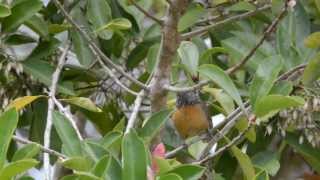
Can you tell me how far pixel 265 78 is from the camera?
1148mm

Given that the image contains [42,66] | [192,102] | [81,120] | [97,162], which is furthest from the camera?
[81,120]

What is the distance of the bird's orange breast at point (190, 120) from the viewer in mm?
1278

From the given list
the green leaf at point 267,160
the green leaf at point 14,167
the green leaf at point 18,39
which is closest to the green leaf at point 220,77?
the green leaf at point 267,160

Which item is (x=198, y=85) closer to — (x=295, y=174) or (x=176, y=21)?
(x=176, y=21)

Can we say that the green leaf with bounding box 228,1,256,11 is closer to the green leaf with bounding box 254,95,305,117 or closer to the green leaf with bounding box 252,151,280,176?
the green leaf with bounding box 252,151,280,176

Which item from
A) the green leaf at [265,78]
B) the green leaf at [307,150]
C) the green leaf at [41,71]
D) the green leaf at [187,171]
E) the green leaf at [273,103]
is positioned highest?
the green leaf at [41,71]

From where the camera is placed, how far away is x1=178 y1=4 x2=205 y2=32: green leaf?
1488 millimetres

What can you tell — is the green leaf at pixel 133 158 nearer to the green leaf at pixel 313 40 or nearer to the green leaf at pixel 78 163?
the green leaf at pixel 78 163

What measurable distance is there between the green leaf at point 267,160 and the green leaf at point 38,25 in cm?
47

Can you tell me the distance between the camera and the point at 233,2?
1.55 meters

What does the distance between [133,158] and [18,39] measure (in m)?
0.62

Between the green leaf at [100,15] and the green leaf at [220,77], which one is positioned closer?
the green leaf at [220,77]

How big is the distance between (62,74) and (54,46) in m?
0.07

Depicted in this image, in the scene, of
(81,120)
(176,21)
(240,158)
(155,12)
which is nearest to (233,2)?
(155,12)
